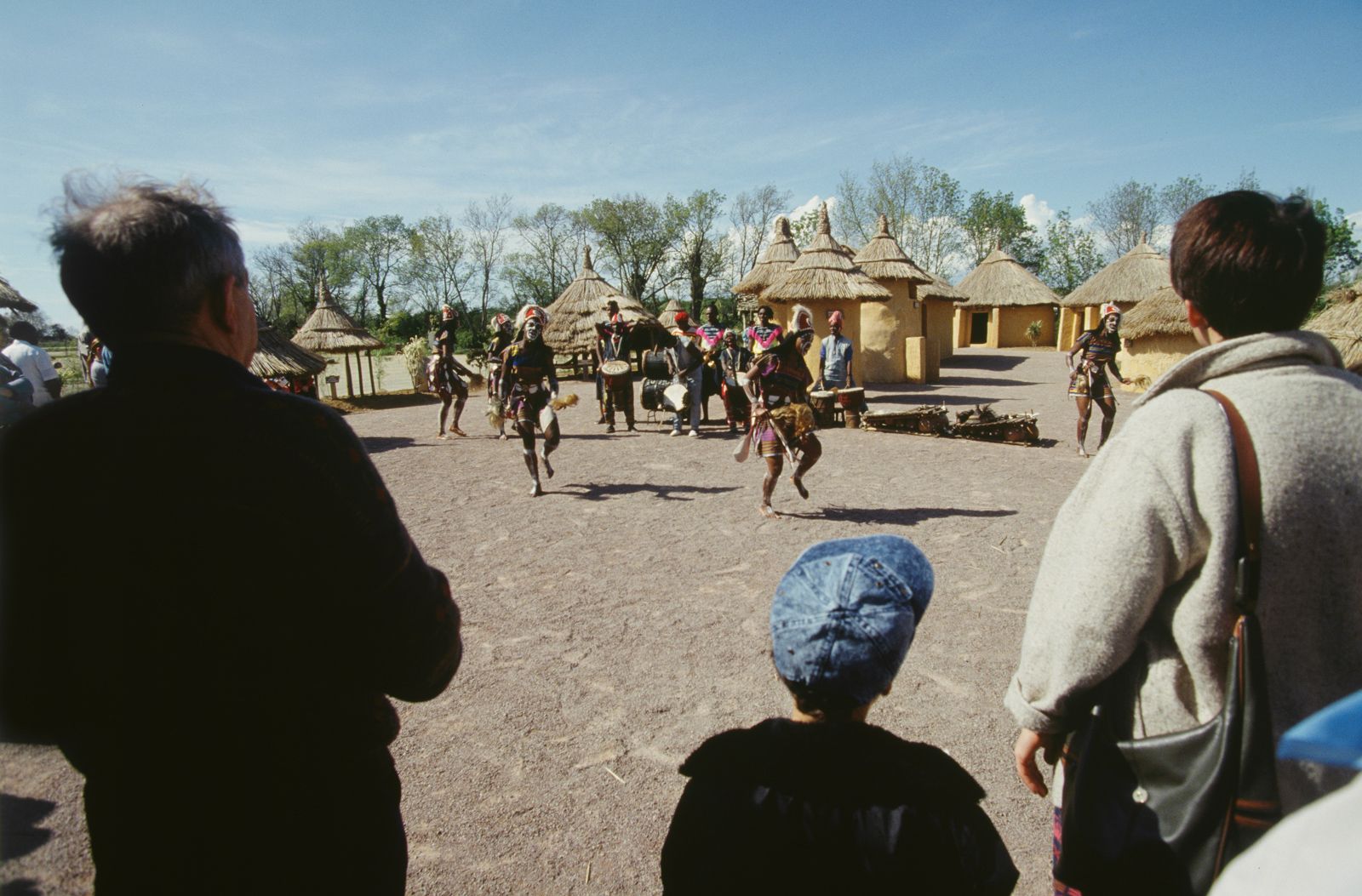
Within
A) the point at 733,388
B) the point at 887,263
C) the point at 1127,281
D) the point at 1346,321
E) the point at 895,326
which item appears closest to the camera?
the point at 1346,321

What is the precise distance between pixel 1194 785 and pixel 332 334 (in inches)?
919

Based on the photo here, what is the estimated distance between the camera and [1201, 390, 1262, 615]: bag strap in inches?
53.5

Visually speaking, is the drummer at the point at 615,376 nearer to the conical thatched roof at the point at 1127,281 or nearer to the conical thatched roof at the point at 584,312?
the conical thatched roof at the point at 584,312

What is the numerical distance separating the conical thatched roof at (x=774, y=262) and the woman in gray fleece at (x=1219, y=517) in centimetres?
2109

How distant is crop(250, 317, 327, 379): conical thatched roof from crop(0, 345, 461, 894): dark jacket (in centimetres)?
1484

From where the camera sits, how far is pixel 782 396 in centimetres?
718

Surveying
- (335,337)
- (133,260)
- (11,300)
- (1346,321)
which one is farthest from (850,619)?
(335,337)

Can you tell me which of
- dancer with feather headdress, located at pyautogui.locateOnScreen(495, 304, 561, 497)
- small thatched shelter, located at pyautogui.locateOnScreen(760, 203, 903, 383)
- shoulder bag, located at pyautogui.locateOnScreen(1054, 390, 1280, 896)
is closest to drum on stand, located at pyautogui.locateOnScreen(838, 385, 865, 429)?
small thatched shelter, located at pyautogui.locateOnScreen(760, 203, 903, 383)

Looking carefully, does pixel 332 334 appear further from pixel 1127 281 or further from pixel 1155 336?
pixel 1127 281

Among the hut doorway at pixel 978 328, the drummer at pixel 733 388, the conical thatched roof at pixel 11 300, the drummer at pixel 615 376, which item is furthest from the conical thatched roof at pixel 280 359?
the hut doorway at pixel 978 328

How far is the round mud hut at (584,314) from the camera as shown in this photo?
23.7m

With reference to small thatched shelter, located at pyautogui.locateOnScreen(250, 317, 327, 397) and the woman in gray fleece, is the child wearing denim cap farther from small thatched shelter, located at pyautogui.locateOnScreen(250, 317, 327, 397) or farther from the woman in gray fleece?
small thatched shelter, located at pyautogui.locateOnScreen(250, 317, 327, 397)

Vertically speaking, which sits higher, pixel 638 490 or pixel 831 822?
pixel 831 822

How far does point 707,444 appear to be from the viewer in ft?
40.1
